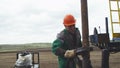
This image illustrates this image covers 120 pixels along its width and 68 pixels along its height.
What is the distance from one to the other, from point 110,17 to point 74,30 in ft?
16.1

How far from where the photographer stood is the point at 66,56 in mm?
7402

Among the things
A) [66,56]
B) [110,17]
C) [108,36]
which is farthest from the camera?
[110,17]

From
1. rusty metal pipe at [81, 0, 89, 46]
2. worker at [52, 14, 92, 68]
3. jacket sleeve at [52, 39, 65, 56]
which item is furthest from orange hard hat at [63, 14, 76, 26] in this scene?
rusty metal pipe at [81, 0, 89, 46]

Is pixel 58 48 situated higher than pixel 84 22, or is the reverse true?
pixel 84 22

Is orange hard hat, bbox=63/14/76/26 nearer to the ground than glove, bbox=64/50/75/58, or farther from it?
farther from it

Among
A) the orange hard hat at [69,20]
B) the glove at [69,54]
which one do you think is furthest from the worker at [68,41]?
the glove at [69,54]

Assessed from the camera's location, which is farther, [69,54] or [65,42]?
[65,42]

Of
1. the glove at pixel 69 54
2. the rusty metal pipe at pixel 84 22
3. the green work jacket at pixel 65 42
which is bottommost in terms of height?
the glove at pixel 69 54

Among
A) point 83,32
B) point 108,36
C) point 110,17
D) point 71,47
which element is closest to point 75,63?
point 71,47

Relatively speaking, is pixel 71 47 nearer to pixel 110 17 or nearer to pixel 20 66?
pixel 20 66

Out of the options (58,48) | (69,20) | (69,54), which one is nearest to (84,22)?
(69,20)

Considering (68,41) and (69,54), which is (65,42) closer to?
(68,41)

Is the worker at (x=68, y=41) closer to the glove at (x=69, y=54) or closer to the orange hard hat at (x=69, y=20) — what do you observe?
the orange hard hat at (x=69, y=20)

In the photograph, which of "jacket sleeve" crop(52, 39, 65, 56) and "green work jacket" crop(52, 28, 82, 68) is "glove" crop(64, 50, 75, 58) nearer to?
"jacket sleeve" crop(52, 39, 65, 56)
